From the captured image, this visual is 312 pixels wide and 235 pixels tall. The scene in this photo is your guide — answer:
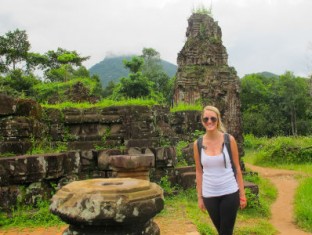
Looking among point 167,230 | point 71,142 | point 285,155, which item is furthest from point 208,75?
point 167,230

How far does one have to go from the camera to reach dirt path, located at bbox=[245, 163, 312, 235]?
5906mm

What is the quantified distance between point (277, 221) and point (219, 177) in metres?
3.78

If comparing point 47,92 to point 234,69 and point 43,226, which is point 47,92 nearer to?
point 234,69

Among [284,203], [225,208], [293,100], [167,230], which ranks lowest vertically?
[284,203]

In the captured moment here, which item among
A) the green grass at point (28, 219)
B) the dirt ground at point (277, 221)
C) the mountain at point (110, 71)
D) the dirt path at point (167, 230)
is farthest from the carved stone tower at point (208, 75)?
the mountain at point (110, 71)

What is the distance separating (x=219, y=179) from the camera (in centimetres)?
316

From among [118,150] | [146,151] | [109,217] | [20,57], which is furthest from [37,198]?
[20,57]

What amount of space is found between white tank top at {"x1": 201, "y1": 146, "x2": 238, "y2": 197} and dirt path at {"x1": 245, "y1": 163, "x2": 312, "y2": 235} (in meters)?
3.02

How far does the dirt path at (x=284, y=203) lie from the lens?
5906 mm

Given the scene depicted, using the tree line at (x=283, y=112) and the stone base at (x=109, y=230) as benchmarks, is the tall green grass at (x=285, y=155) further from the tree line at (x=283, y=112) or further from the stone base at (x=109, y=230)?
the tree line at (x=283, y=112)

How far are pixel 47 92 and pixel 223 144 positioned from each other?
1684 cm

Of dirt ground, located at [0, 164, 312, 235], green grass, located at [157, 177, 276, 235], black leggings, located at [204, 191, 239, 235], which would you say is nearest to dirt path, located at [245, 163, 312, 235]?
dirt ground, located at [0, 164, 312, 235]

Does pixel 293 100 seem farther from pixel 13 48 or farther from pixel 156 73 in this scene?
pixel 13 48

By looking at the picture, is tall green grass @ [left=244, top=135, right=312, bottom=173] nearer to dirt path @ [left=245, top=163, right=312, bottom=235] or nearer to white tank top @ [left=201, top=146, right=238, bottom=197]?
dirt path @ [left=245, top=163, right=312, bottom=235]
